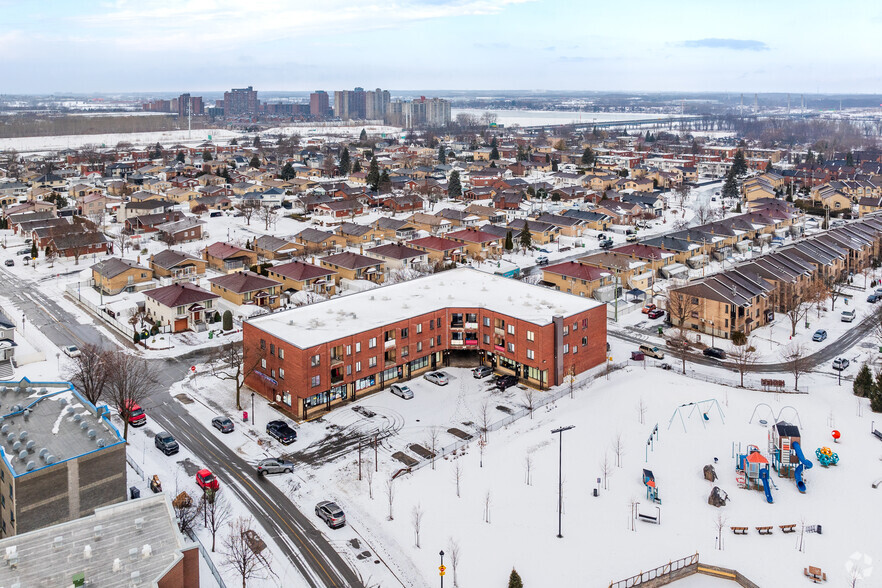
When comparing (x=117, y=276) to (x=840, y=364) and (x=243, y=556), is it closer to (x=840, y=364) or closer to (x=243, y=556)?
(x=243, y=556)

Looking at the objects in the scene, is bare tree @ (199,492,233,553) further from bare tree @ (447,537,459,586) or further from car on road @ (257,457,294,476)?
bare tree @ (447,537,459,586)

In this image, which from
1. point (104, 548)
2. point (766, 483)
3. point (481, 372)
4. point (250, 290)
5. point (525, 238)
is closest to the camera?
point (104, 548)

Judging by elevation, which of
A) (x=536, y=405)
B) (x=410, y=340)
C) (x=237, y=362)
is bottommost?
(x=536, y=405)

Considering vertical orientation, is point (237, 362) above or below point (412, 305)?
below

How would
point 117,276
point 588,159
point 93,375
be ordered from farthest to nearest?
point 588,159 → point 117,276 → point 93,375

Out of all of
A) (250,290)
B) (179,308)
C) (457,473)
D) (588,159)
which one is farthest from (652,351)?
(588,159)

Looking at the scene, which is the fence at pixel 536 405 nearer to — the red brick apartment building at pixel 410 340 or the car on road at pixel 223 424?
the red brick apartment building at pixel 410 340

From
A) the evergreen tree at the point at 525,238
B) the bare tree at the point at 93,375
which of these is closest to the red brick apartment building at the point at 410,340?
the bare tree at the point at 93,375
